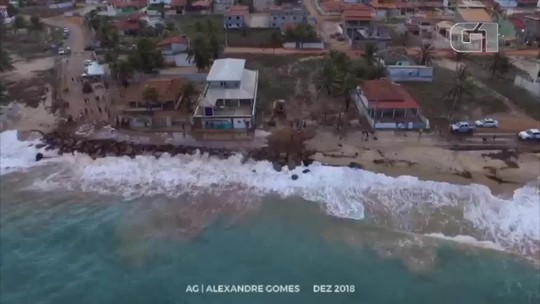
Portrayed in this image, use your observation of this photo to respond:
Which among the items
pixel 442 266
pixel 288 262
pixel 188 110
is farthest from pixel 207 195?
pixel 442 266

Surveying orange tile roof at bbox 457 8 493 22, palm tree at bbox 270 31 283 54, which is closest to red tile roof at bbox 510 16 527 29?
orange tile roof at bbox 457 8 493 22

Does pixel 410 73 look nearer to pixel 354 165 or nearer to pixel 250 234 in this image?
pixel 354 165

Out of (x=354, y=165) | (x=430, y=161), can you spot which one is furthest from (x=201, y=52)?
(x=430, y=161)

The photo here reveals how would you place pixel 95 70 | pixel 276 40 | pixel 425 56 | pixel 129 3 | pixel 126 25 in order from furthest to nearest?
pixel 129 3, pixel 126 25, pixel 276 40, pixel 425 56, pixel 95 70

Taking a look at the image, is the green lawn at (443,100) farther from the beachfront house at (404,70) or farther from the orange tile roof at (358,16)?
the orange tile roof at (358,16)

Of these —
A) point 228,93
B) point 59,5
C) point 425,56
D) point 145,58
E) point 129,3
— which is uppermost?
point 129,3

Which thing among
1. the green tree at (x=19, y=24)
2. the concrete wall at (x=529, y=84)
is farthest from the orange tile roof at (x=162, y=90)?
the concrete wall at (x=529, y=84)

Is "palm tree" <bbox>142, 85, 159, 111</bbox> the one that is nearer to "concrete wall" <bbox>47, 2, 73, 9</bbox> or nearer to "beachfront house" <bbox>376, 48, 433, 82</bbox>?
"beachfront house" <bbox>376, 48, 433, 82</bbox>
